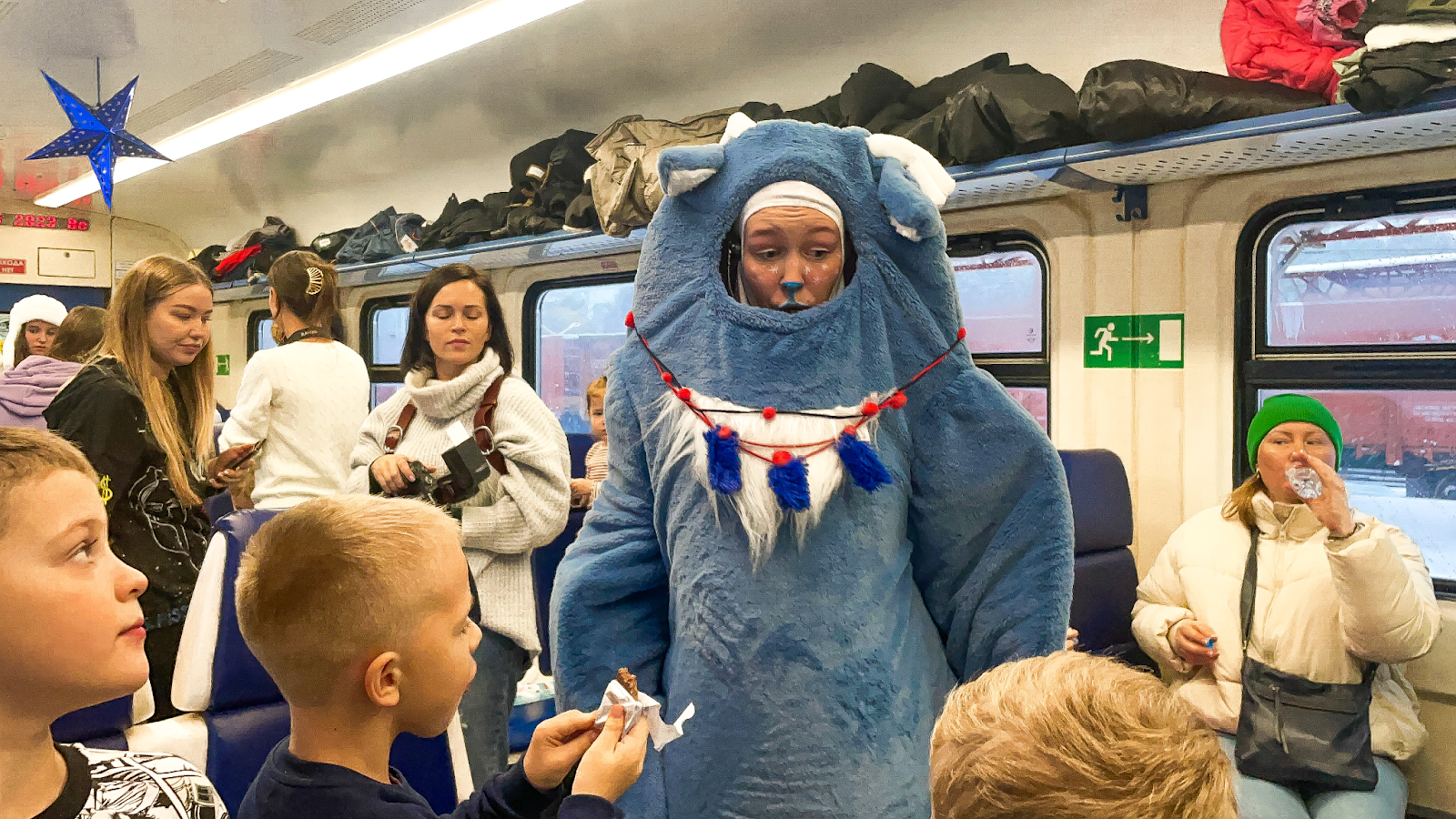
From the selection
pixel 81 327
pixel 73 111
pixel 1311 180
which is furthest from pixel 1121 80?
pixel 73 111

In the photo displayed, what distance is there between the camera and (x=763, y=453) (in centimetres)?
143

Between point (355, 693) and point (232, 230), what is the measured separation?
9.93 meters

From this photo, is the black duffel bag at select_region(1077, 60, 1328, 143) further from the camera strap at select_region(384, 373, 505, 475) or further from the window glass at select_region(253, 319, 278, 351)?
the window glass at select_region(253, 319, 278, 351)

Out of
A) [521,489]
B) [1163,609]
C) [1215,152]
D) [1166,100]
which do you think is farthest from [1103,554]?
[521,489]

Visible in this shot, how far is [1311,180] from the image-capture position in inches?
132

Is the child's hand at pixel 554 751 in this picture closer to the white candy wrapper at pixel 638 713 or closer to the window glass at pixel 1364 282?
the white candy wrapper at pixel 638 713

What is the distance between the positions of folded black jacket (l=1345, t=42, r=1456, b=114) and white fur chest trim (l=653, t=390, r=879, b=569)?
2001 millimetres

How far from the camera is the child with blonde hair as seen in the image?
3.06ft

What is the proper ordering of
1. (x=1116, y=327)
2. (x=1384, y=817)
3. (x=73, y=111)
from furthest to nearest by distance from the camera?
1. (x=73, y=111)
2. (x=1116, y=327)
3. (x=1384, y=817)

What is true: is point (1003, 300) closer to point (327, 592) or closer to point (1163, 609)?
point (1163, 609)

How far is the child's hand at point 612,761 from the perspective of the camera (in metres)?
1.11

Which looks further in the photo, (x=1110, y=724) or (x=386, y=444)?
(x=386, y=444)

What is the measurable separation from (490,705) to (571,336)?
4455mm

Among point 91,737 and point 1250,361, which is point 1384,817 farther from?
point 91,737
